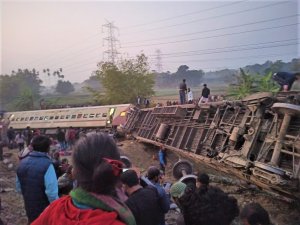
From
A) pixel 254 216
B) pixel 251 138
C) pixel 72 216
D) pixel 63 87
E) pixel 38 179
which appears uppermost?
pixel 72 216

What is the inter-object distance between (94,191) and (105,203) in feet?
0.30

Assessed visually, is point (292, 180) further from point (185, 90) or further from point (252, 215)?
point (185, 90)

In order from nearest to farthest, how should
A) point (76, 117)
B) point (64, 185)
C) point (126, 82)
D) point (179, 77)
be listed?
point (64, 185)
point (76, 117)
point (126, 82)
point (179, 77)

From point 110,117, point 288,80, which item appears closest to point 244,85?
point 110,117

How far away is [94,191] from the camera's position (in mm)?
1983

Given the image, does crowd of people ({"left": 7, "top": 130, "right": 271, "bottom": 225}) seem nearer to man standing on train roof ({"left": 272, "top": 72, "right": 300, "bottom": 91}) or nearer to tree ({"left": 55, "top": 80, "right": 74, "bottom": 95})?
man standing on train roof ({"left": 272, "top": 72, "right": 300, "bottom": 91})

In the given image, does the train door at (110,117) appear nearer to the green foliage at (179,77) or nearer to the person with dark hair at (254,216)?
the person with dark hair at (254,216)

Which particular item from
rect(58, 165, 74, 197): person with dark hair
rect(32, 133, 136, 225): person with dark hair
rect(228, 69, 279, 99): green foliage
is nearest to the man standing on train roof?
rect(58, 165, 74, 197): person with dark hair

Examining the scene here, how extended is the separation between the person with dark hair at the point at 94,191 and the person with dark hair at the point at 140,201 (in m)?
1.28

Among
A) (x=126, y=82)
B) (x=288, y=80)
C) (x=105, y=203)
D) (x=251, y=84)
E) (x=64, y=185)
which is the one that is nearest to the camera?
(x=105, y=203)

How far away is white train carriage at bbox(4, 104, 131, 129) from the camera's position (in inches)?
1054

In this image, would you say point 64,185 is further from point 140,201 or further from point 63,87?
point 63,87

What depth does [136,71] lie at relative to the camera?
161 ft

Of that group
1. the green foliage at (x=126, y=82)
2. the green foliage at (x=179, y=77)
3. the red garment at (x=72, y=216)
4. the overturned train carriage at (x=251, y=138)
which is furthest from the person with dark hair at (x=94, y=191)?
the green foliage at (x=179, y=77)
